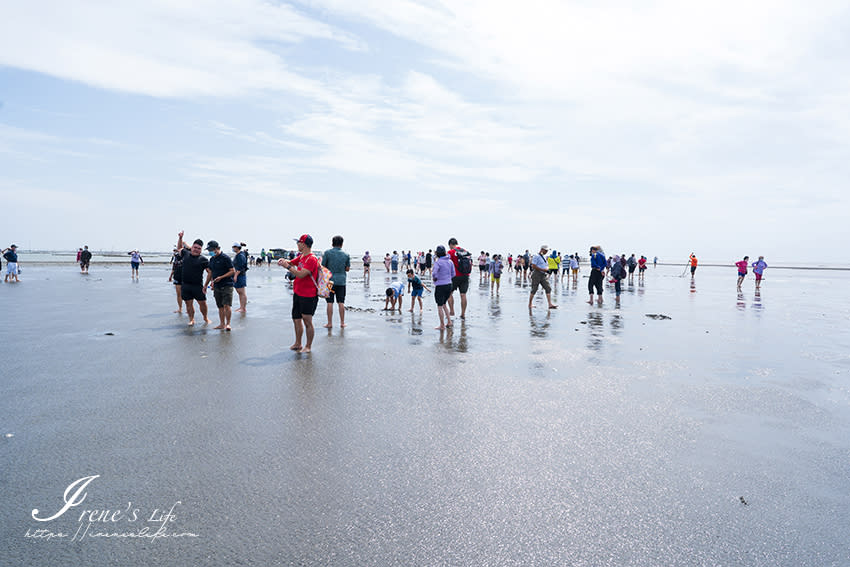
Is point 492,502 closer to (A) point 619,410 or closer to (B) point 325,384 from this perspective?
(A) point 619,410

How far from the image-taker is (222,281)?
1091 cm

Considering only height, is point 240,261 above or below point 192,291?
above

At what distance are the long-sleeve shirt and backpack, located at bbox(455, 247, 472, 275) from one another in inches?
19.4

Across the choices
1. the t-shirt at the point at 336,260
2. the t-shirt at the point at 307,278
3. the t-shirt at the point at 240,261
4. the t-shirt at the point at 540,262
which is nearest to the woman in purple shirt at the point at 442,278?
the t-shirt at the point at 336,260

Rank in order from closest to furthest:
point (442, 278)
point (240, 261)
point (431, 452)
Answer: point (431, 452)
point (442, 278)
point (240, 261)

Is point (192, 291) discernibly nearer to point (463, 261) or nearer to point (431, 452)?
point (463, 261)

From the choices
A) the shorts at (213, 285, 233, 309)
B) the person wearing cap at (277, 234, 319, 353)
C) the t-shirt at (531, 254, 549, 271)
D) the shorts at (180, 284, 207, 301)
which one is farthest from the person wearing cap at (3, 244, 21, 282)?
A: the t-shirt at (531, 254, 549, 271)

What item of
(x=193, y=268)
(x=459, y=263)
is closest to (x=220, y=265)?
(x=193, y=268)

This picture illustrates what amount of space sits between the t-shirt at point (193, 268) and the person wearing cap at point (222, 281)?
0.73 ft

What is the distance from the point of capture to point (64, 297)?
58.3 feet

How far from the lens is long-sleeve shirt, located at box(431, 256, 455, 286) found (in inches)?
446

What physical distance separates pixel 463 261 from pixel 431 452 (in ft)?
26.5

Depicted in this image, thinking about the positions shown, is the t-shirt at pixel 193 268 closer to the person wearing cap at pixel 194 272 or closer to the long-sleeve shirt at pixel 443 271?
the person wearing cap at pixel 194 272

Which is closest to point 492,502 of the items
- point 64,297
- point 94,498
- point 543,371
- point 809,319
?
point 94,498
